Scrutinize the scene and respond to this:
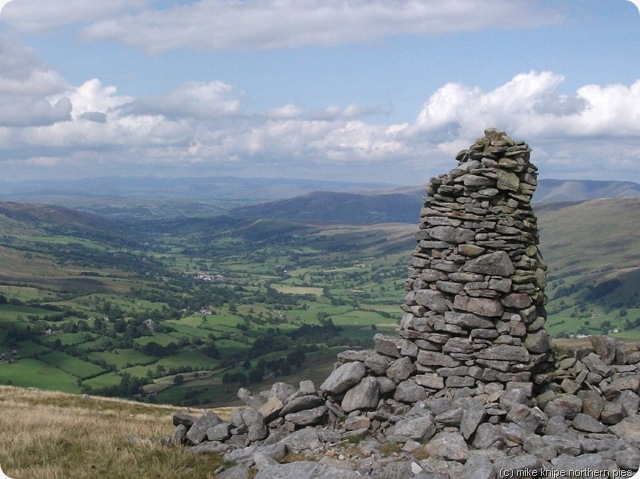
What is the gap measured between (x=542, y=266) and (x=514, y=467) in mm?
6874

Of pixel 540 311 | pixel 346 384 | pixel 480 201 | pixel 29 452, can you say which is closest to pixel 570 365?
pixel 540 311

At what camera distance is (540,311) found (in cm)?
1716

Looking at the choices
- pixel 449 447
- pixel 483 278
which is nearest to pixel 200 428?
pixel 449 447

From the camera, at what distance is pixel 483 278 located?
16.2 meters

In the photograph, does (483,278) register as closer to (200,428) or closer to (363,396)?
(363,396)

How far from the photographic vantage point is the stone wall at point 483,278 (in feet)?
52.2

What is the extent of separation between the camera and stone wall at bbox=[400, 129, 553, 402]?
15914mm

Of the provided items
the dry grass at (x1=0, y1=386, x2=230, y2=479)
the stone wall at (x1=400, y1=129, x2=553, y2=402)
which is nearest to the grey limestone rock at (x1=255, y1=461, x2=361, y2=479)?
the dry grass at (x1=0, y1=386, x2=230, y2=479)

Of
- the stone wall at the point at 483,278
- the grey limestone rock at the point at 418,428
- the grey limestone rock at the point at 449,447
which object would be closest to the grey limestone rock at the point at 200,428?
the grey limestone rock at the point at 418,428

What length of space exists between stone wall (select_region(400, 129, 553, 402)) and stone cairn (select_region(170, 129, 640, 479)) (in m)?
0.03

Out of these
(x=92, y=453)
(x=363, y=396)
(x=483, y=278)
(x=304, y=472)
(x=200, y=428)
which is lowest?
(x=200, y=428)

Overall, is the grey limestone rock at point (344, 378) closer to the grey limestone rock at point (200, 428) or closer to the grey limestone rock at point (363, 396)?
the grey limestone rock at point (363, 396)

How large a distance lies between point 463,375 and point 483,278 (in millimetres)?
2629

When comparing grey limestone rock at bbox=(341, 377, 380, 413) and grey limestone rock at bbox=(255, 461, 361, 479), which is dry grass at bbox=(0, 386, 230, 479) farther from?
grey limestone rock at bbox=(341, 377, 380, 413)
